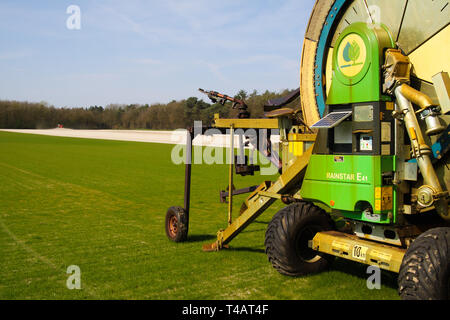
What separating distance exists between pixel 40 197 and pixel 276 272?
1113 centimetres

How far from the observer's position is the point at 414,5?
5523mm

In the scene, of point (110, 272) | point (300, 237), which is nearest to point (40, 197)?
point (110, 272)

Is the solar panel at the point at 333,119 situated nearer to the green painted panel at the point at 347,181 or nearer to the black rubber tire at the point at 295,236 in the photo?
the green painted panel at the point at 347,181

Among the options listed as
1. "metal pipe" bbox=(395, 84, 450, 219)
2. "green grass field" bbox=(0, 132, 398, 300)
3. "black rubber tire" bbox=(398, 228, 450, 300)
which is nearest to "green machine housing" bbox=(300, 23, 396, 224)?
"metal pipe" bbox=(395, 84, 450, 219)

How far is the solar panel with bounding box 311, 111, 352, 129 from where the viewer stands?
223 inches

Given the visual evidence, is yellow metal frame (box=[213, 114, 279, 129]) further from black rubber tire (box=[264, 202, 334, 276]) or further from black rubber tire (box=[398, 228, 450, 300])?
black rubber tire (box=[398, 228, 450, 300])

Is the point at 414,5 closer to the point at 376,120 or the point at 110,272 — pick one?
the point at 376,120

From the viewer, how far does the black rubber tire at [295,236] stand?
657cm

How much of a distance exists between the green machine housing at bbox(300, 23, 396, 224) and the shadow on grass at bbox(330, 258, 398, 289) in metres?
1.55

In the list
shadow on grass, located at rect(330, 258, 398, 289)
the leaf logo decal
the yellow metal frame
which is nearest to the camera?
the leaf logo decal

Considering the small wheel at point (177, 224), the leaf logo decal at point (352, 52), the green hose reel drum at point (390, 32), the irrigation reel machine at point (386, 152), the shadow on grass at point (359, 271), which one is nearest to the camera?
the irrigation reel machine at point (386, 152)

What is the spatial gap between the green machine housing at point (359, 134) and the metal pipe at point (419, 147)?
27 centimetres

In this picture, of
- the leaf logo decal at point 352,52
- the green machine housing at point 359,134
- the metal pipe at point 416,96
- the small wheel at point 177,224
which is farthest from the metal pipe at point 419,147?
the small wheel at point 177,224
